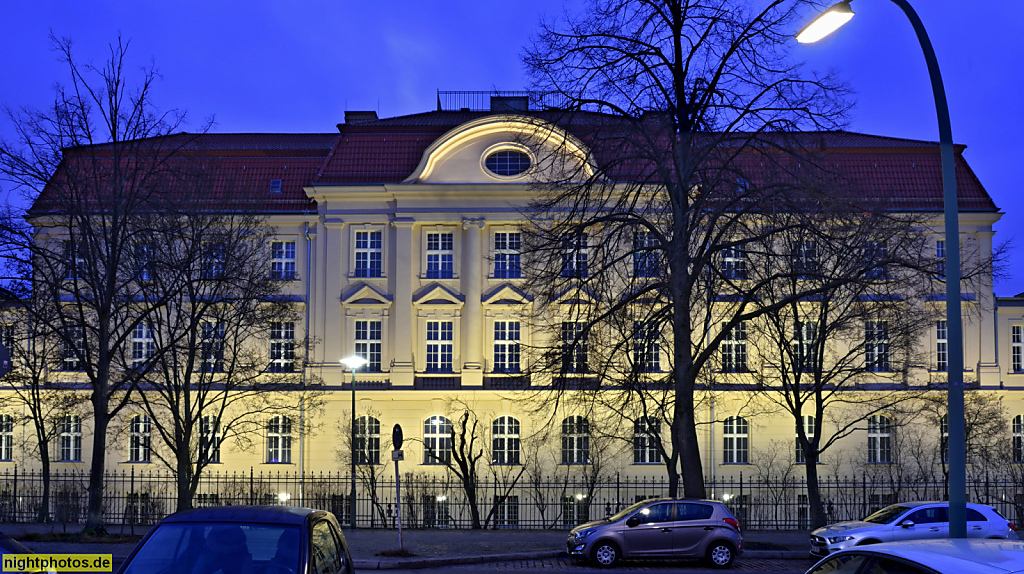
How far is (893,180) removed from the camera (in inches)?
1687

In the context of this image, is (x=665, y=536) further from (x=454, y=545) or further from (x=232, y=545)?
(x=232, y=545)

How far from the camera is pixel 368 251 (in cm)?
4456

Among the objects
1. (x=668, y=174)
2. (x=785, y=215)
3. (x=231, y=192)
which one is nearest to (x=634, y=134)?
(x=668, y=174)

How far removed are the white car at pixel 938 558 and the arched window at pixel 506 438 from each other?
3650 cm

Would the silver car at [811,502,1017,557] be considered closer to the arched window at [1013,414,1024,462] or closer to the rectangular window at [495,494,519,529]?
the rectangular window at [495,494,519,529]


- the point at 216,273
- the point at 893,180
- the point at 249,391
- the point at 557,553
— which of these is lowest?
the point at 557,553

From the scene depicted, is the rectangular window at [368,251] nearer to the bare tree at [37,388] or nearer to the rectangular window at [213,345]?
the rectangular window at [213,345]

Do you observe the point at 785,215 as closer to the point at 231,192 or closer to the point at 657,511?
the point at 657,511

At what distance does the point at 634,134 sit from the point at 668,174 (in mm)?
1149

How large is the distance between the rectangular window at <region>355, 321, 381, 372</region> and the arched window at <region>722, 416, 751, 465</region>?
16443 mm

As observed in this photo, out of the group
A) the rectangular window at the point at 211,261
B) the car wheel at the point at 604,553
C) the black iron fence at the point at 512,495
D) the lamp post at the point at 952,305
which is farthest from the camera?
the black iron fence at the point at 512,495

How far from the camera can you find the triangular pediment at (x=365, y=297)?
43.8 m

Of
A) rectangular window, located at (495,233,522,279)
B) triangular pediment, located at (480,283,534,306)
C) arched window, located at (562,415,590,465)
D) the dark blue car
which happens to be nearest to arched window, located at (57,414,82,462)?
triangular pediment, located at (480,283,534,306)

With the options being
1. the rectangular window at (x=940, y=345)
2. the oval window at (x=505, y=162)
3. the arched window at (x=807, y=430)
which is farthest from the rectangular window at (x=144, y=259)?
the rectangular window at (x=940, y=345)
